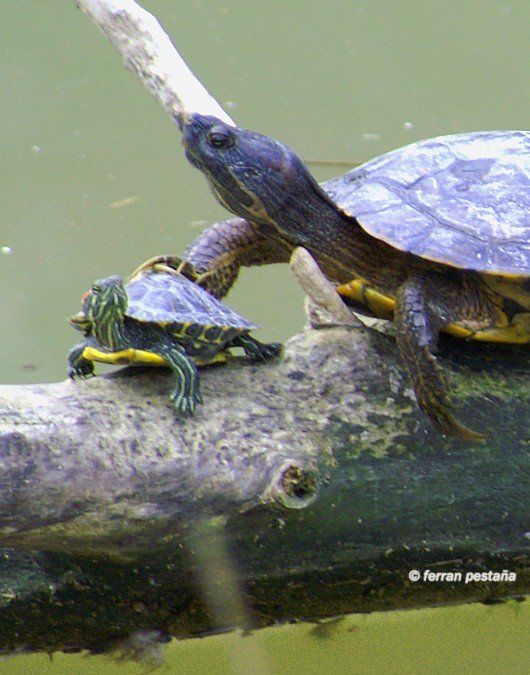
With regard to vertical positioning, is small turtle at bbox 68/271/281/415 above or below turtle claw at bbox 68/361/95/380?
above

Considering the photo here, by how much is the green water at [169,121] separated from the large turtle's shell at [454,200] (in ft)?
5.62

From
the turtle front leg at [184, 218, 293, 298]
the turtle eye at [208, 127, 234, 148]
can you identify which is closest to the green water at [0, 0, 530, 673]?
the turtle front leg at [184, 218, 293, 298]

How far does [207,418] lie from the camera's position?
150 centimetres

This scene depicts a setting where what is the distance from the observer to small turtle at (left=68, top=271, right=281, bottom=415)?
1445mm

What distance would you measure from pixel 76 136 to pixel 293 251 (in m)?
2.92

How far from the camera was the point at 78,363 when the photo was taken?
1.60 metres

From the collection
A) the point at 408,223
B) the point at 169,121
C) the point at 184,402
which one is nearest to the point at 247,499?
the point at 184,402

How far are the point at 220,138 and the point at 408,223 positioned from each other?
1.53ft

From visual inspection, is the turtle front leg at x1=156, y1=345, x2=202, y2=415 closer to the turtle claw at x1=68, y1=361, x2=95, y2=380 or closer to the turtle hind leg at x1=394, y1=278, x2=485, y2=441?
the turtle claw at x1=68, y1=361, x2=95, y2=380

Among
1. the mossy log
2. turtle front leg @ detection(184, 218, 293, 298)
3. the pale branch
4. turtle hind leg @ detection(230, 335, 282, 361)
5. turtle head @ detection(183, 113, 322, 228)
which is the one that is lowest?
the mossy log

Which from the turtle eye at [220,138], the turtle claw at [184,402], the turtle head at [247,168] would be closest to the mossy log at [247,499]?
the turtle claw at [184,402]

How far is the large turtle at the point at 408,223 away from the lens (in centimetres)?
169

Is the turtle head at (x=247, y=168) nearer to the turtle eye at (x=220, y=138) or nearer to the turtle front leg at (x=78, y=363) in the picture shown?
the turtle eye at (x=220, y=138)

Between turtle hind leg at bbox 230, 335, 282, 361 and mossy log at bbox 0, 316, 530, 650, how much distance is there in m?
0.02
